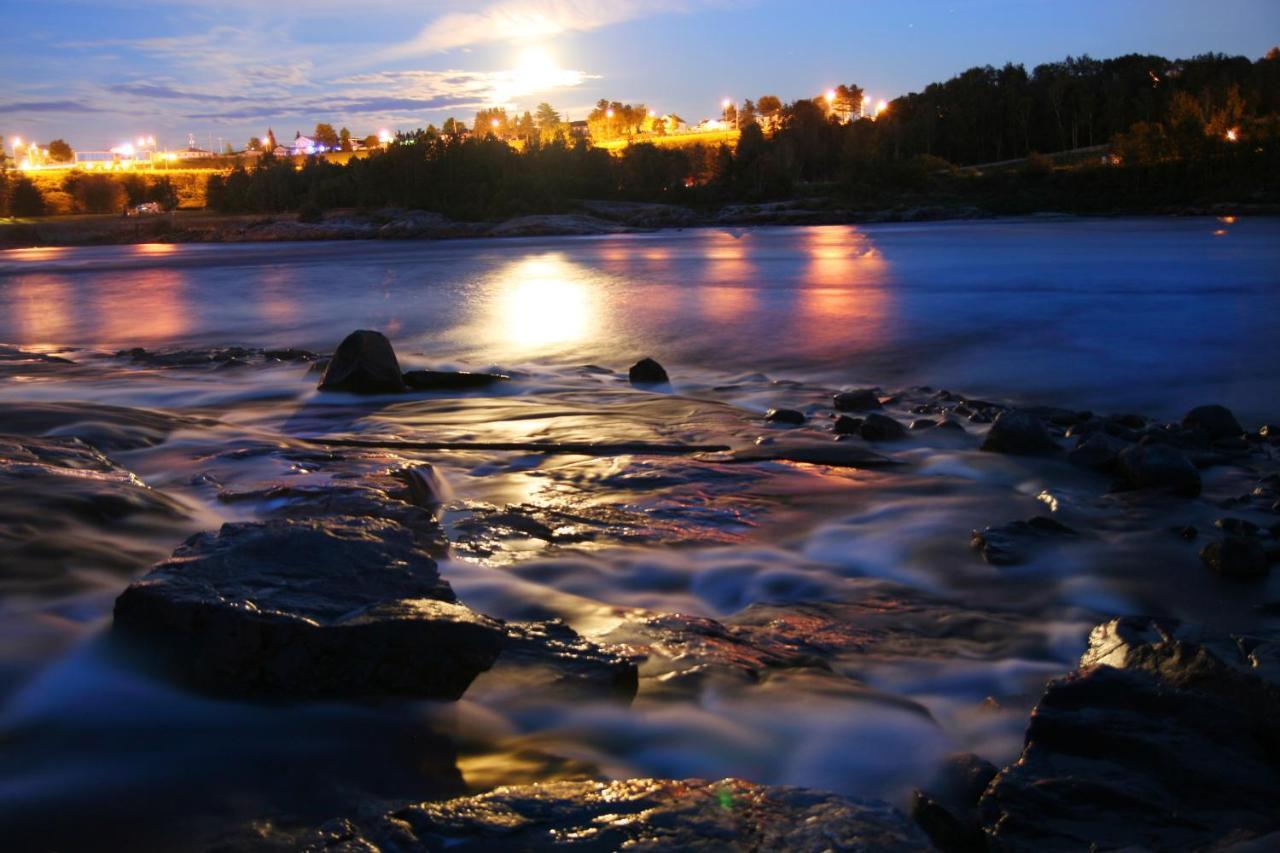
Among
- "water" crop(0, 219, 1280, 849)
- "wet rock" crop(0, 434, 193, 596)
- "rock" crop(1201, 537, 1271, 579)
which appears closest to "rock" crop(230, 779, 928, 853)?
"water" crop(0, 219, 1280, 849)

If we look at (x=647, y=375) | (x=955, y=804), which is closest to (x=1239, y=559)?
(x=955, y=804)

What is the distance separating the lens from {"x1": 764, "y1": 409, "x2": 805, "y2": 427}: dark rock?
7240 mm

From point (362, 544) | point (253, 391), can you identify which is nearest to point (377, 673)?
point (362, 544)

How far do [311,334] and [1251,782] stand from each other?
→ 1513 centimetres

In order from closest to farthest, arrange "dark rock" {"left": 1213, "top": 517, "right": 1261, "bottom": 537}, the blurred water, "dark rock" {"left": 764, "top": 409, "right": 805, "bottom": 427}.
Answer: "dark rock" {"left": 1213, "top": 517, "right": 1261, "bottom": 537} < "dark rock" {"left": 764, "top": 409, "right": 805, "bottom": 427} < the blurred water

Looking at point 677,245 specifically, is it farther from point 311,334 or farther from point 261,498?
point 261,498

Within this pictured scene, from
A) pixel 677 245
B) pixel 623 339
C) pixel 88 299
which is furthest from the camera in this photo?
pixel 677 245

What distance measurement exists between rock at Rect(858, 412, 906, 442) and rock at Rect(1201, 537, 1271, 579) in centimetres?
266

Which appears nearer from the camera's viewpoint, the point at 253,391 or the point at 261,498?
the point at 261,498

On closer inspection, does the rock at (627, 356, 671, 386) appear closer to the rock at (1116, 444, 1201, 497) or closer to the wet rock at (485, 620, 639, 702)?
the rock at (1116, 444, 1201, 497)

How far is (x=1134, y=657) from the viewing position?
284 centimetres

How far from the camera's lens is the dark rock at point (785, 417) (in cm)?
724

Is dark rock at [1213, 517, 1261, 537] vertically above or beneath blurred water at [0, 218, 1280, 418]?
beneath

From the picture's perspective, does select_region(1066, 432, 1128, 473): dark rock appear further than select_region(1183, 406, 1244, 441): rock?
No
